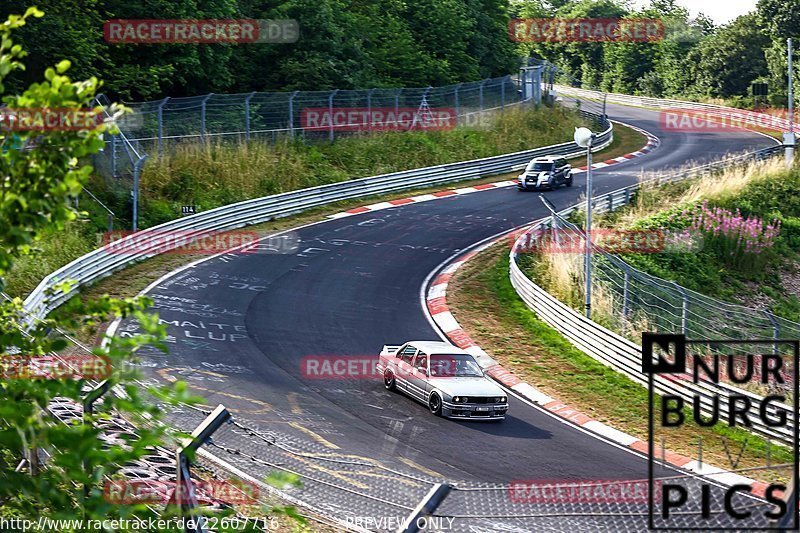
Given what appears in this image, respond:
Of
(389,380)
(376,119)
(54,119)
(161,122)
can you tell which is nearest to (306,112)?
(376,119)

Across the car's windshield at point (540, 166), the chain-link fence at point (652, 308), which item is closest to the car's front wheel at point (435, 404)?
the chain-link fence at point (652, 308)

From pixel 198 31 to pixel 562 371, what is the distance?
24.6 metres

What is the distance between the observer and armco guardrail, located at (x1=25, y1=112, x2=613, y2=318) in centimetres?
2483

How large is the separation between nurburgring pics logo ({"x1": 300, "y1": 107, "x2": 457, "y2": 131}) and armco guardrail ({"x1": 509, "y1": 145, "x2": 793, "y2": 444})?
13.7 m

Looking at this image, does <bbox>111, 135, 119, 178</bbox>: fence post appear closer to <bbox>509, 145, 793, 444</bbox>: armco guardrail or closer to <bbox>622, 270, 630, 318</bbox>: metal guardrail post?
<bbox>509, 145, 793, 444</bbox>: armco guardrail

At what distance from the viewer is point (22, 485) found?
4.84 meters

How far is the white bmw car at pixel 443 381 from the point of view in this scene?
17.6 metres

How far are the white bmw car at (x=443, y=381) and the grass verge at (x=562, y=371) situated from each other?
2.41 metres

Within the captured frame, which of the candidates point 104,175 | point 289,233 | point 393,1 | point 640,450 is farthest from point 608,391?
point 393,1

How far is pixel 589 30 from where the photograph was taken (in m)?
96.1

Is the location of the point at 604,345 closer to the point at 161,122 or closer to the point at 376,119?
the point at 161,122

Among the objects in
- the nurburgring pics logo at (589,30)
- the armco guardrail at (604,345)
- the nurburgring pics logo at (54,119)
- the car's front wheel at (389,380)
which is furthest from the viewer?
the nurburgring pics logo at (589,30)

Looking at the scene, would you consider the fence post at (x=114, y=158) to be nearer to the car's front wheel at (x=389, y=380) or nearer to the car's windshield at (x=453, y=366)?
the car's front wheel at (x=389, y=380)

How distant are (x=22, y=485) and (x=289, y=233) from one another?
2878 cm
